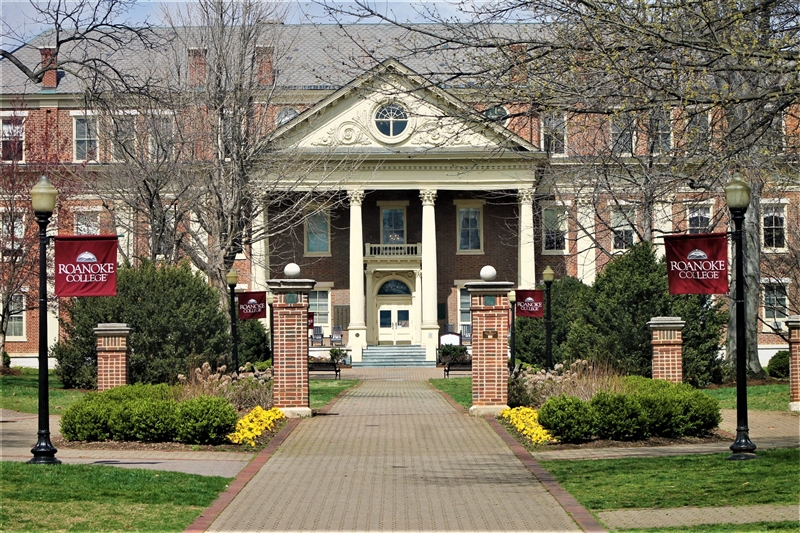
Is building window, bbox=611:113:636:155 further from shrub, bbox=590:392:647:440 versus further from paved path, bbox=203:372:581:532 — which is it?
paved path, bbox=203:372:581:532

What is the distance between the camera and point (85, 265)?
15.8 meters

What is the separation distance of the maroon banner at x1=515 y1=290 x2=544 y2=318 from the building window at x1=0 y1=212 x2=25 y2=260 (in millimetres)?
17045

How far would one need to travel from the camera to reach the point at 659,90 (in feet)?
42.0

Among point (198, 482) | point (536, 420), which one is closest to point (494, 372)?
point (536, 420)

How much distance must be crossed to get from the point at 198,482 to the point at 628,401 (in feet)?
23.6

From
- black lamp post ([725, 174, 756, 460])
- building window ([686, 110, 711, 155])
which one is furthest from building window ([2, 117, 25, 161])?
building window ([686, 110, 711, 155])

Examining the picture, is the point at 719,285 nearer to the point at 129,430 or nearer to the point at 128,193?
the point at 129,430

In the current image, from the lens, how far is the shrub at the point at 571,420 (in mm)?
17219

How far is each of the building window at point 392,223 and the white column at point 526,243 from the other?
6.48 m

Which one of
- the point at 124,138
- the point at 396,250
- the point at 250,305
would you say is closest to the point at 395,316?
the point at 396,250

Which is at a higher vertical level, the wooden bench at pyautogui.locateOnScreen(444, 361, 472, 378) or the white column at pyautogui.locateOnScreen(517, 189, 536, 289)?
the white column at pyautogui.locateOnScreen(517, 189, 536, 289)

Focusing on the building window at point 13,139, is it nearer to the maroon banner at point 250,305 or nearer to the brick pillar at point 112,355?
the maroon banner at point 250,305

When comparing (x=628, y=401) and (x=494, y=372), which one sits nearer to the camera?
(x=628, y=401)

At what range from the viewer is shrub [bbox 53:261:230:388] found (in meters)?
29.6
